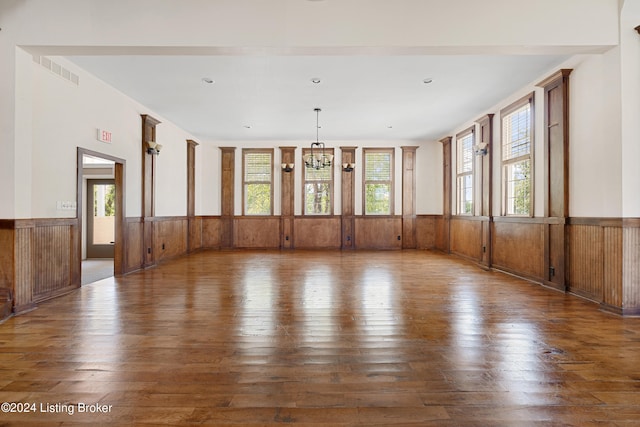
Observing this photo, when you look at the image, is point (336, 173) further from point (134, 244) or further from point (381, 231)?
point (134, 244)

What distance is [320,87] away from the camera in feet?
18.5

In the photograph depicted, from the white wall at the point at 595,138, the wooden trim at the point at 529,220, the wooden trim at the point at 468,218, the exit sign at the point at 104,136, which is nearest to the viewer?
the white wall at the point at 595,138

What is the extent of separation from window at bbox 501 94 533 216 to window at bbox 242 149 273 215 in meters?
6.21

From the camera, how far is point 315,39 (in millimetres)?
3562

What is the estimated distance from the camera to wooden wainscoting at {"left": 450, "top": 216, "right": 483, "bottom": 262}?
7316mm

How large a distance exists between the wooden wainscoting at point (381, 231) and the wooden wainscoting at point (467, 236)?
5.36ft

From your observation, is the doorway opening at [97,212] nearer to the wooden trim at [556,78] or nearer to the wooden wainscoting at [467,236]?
the wooden wainscoting at [467,236]

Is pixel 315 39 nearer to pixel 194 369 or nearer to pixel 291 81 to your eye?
pixel 291 81

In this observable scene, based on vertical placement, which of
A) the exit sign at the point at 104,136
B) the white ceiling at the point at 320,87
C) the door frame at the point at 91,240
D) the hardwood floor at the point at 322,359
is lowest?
the hardwood floor at the point at 322,359

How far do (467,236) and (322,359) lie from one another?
6451mm

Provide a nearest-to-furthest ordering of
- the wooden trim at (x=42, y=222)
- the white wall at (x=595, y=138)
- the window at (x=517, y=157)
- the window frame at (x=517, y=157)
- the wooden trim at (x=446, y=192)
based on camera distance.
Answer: the white wall at (x=595, y=138)
the wooden trim at (x=42, y=222)
the window frame at (x=517, y=157)
the window at (x=517, y=157)
the wooden trim at (x=446, y=192)

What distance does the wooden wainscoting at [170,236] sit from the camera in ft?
24.0

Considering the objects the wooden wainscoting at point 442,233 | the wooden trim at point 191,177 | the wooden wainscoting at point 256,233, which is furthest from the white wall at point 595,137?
the wooden trim at point 191,177

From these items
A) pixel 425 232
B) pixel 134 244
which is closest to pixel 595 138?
pixel 425 232
